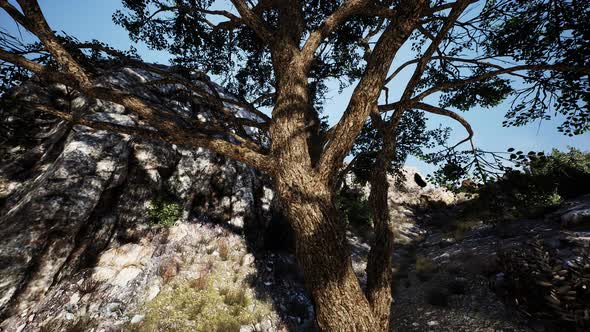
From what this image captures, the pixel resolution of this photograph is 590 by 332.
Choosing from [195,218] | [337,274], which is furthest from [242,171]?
[337,274]

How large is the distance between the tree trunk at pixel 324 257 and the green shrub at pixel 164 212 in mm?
4648

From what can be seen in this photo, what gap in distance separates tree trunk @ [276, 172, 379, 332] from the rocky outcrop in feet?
10.8

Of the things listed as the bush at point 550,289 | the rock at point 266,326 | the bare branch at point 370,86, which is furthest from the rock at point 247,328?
the bush at point 550,289

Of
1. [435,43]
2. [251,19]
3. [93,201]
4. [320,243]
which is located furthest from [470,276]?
[93,201]

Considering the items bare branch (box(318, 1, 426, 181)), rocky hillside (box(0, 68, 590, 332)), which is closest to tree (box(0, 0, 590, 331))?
bare branch (box(318, 1, 426, 181))

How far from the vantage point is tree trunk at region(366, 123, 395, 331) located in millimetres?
2965

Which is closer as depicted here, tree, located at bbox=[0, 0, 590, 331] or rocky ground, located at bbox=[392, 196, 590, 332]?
tree, located at bbox=[0, 0, 590, 331]

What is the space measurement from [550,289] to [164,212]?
26.2 ft

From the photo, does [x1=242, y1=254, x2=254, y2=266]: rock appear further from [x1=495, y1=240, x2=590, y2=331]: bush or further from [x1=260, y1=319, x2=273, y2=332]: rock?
[x1=495, y1=240, x2=590, y2=331]: bush

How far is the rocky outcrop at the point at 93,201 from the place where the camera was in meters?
3.96

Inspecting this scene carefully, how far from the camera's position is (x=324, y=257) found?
2652mm

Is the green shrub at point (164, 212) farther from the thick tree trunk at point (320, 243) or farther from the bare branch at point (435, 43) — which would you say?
the bare branch at point (435, 43)

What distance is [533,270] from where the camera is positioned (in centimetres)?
388

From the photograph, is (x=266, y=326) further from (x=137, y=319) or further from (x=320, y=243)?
(x=320, y=243)
